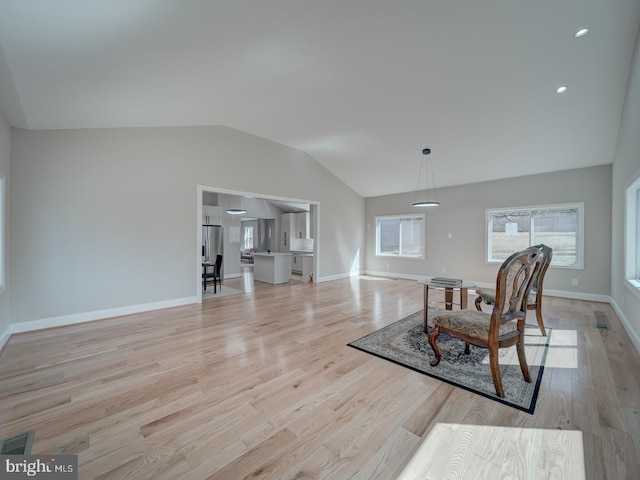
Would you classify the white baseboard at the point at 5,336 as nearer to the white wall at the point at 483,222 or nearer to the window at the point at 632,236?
the window at the point at 632,236

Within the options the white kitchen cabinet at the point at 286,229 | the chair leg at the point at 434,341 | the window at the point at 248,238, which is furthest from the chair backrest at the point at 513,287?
the window at the point at 248,238

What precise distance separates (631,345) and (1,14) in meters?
6.34

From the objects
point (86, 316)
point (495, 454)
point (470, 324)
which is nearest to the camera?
point (495, 454)

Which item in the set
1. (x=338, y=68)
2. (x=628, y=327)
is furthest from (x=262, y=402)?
(x=628, y=327)

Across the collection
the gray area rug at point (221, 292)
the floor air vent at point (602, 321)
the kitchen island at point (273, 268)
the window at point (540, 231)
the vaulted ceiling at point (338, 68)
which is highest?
the vaulted ceiling at point (338, 68)

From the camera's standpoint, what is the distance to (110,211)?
4.00m

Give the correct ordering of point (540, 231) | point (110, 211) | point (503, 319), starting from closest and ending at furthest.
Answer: point (503, 319), point (110, 211), point (540, 231)

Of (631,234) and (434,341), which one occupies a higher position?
(631,234)

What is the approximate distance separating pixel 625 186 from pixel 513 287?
9.97 ft

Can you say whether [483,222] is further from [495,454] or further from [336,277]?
[495,454]

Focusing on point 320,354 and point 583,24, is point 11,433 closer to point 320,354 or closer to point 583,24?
point 320,354

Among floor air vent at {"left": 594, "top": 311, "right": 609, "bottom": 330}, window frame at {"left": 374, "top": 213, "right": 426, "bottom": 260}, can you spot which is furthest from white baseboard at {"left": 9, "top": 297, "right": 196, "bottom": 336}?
floor air vent at {"left": 594, "top": 311, "right": 609, "bottom": 330}

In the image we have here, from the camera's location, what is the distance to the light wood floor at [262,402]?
149 cm

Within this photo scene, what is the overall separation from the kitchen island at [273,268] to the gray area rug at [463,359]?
13.1 ft
